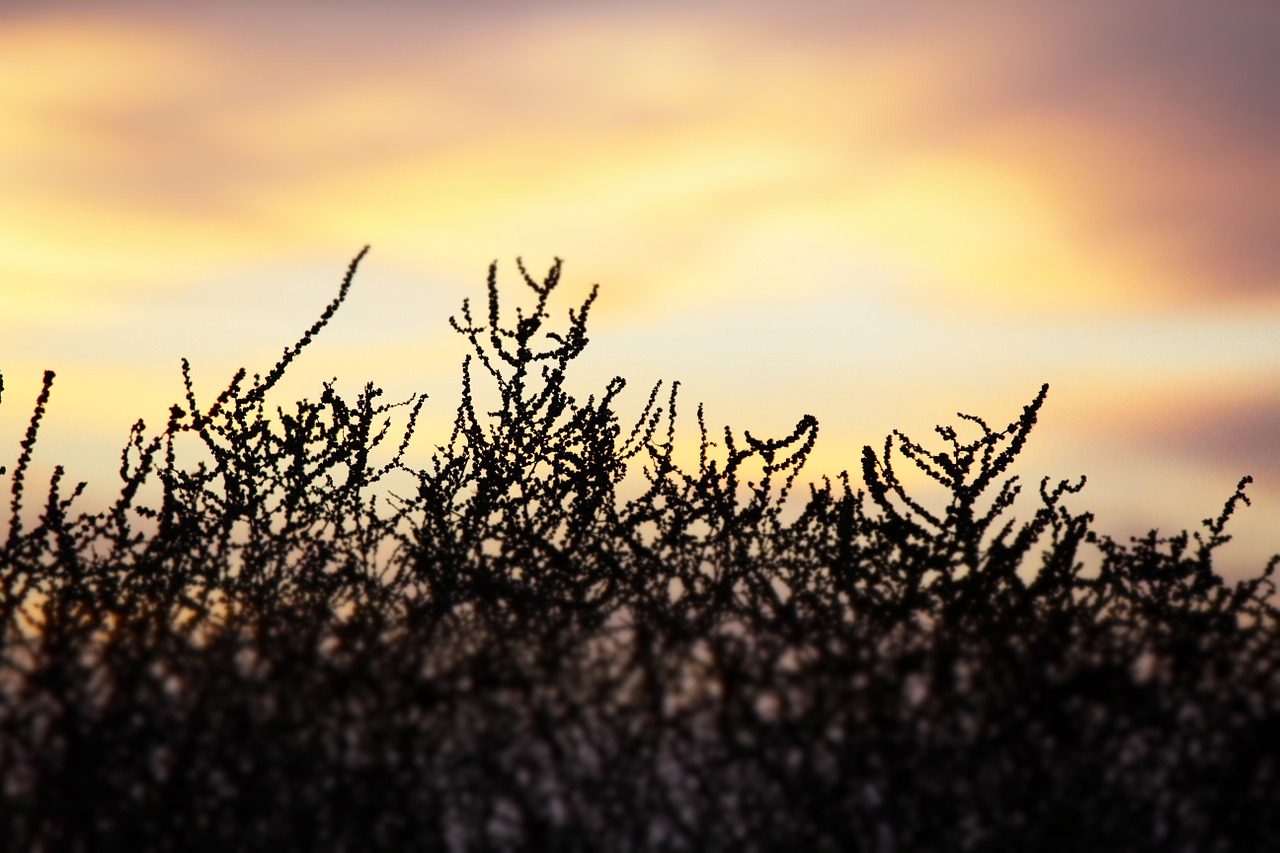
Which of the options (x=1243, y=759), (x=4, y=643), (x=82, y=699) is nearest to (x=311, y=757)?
(x=82, y=699)

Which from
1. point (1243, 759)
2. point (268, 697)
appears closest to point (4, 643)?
point (268, 697)

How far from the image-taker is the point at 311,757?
5684 millimetres

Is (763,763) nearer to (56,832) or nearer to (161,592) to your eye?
(56,832)

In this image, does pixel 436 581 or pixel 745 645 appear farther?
pixel 436 581

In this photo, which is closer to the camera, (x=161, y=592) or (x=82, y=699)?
(x=82, y=699)

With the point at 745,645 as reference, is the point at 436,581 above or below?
above

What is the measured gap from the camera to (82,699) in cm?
575

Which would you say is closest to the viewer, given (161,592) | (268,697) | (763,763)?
(763,763)

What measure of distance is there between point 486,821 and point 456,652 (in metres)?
0.67

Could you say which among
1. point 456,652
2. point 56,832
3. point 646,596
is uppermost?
point 646,596

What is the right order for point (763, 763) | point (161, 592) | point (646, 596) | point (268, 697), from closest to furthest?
point (763, 763)
point (268, 697)
point (646, 596)
point (161, 592)

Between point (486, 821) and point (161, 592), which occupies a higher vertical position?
point (161, 592)

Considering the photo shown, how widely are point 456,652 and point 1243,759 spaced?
309cm

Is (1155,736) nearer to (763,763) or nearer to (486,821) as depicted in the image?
(763,763)
